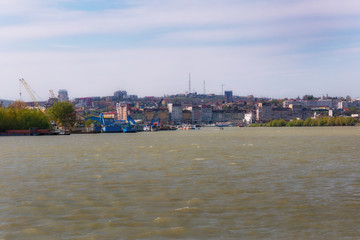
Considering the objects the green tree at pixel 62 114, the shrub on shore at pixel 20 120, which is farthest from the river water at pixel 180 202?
the green tree at pixel 62 114

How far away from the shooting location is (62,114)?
122 meters

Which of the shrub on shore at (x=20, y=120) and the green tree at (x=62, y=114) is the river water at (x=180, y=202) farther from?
the green tree at (x=62, y=114)

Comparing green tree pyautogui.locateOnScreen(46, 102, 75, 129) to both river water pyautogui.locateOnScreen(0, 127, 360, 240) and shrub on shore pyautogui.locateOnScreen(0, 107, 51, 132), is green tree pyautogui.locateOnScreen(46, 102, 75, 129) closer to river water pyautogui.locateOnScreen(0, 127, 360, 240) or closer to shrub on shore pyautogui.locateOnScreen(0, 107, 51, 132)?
shrub on shore pyautogui.locateOnScreen(0, 107, 51, 132)

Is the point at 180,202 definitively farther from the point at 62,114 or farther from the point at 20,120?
the point at 62,114

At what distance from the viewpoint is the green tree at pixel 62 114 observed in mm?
121500

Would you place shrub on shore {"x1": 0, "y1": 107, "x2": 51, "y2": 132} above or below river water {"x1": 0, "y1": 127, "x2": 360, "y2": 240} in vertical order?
above

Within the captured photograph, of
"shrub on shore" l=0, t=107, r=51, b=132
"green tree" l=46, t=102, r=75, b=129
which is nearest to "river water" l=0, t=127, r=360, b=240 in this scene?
"shrub on shore" l=0, t=107, r=51, b=132

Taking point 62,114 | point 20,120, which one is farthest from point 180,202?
point 62,114

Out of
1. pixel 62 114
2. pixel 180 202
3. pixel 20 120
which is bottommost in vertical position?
pixel 180 202

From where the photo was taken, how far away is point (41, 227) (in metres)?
14.5

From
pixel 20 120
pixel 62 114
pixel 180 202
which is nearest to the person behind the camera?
pixel 180 202

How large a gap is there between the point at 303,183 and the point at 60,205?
34.7ft

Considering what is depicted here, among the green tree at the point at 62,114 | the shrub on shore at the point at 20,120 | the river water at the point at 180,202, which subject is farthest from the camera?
the green tree at the point at 62,114

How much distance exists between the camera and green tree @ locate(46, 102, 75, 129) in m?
122
